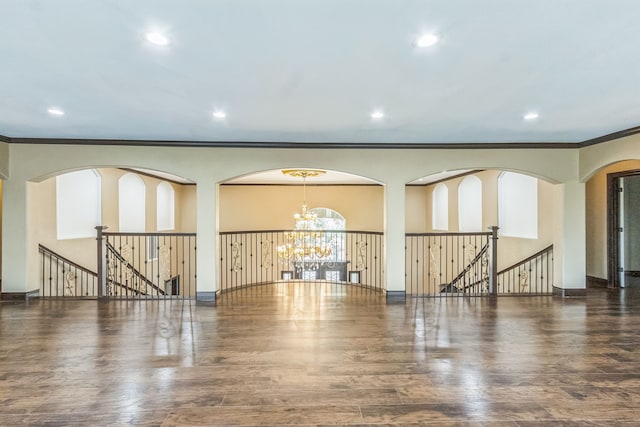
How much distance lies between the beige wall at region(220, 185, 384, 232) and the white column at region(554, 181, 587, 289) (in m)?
6.17

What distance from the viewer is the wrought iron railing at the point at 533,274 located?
690cm

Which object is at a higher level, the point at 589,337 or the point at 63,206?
the point at 63,206

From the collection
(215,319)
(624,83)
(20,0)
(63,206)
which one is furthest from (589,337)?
(63,206)

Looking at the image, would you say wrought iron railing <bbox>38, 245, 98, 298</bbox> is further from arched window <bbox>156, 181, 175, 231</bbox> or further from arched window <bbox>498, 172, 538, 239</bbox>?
arched window <bbox>498, 172, 538, 239</bbox>

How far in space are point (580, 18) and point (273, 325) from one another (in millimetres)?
4099

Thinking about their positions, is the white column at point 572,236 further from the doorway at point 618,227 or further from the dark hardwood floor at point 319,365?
the doorway at point 618,227

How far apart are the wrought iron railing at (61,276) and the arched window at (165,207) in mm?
3031

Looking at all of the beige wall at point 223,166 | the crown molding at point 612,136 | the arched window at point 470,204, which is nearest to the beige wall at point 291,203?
the arched window at point 470,204

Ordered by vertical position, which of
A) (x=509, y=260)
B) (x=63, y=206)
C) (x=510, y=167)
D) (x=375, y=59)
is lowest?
(x=509, y=260)

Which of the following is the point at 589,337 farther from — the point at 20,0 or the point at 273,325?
the point at 20,0

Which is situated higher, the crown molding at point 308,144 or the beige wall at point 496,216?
the crown molding at point 308,144

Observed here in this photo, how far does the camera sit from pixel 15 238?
5.82 meters

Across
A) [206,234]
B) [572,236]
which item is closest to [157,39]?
[206,234]

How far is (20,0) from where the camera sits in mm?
2131
